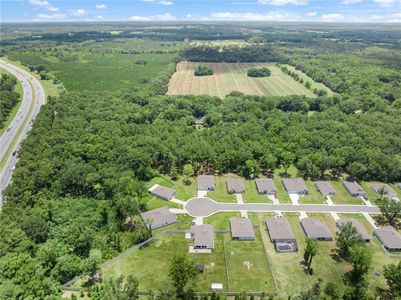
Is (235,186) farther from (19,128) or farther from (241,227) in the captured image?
(19,128)

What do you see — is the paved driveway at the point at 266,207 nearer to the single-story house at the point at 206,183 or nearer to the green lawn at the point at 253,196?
the green lawn at the point at 253,196

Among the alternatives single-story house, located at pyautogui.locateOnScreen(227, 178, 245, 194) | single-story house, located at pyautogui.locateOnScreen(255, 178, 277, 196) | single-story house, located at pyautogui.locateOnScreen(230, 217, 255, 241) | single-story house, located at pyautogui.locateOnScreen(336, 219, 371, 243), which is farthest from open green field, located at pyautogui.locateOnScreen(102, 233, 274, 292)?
single-story house, located at pyautogui.locateOnScreen(336, 219, 371, 243)

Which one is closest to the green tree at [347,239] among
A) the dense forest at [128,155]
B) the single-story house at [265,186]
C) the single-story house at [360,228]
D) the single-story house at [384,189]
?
the single-story house at [360,228]

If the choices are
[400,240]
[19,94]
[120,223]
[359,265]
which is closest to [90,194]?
[120,223]

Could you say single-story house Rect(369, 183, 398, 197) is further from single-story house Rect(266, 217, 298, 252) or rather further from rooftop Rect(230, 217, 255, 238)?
rooftop Rect(230, 217, 255, 238)

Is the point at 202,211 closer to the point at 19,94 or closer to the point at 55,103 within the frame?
the point at 55,103

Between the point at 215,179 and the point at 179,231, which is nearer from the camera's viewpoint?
the point at 179,231
